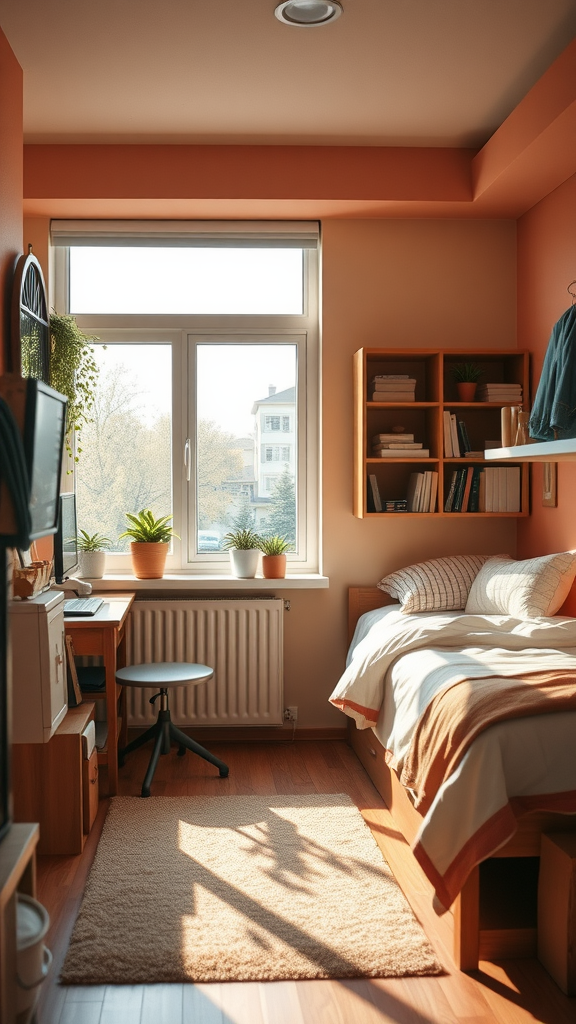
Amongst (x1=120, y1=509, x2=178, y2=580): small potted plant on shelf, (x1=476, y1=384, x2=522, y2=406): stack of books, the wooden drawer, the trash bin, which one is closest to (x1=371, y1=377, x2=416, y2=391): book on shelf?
(x1=476, y1=384, x2=522, y2=406): stack of books

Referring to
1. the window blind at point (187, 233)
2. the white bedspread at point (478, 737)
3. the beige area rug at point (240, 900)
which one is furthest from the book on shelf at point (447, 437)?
the beige area rug at point (240, 900)

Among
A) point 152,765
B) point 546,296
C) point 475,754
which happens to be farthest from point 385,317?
point 475,754

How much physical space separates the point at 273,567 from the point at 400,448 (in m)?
0.87

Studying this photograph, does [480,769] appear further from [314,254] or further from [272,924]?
[314,254]

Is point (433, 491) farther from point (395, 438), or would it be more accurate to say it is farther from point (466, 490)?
point (395, 438)

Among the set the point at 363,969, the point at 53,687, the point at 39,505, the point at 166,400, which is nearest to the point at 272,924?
the point at 363,969

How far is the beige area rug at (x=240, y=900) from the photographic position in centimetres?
233

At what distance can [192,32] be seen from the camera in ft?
10.2

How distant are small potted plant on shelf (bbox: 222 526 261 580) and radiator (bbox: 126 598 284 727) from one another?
0.46ft

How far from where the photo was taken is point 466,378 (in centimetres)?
429

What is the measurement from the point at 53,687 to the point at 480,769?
1.44m

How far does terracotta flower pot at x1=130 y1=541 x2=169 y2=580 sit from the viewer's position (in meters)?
4.32

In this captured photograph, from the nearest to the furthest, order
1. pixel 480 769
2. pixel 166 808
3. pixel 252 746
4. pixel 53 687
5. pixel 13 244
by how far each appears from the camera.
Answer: pixel 480 769 < pixel 53 687 < pixel 13 244 < pixel 166 808 < pixel 252 746

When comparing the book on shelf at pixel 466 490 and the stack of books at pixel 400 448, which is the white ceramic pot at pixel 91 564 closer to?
the stack of books at pixel 400 448
